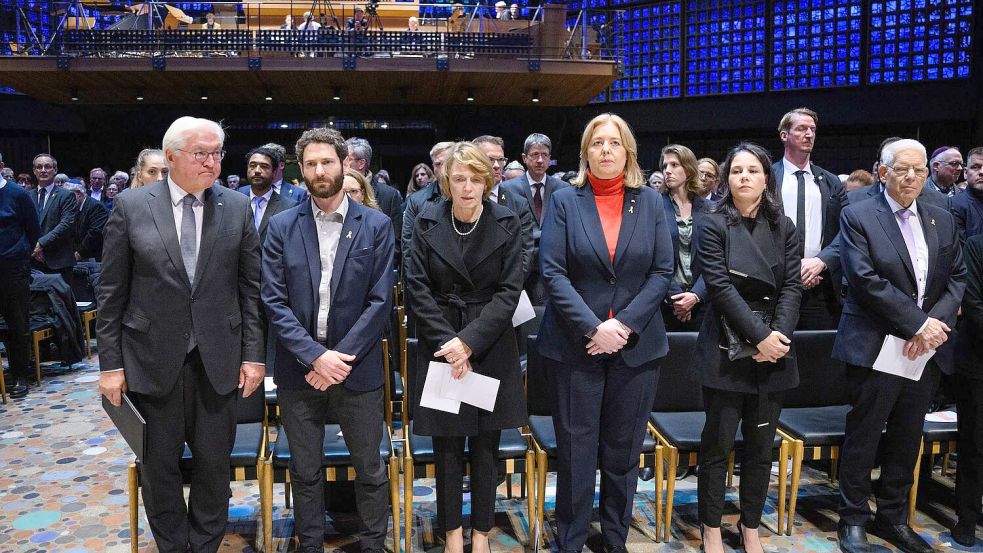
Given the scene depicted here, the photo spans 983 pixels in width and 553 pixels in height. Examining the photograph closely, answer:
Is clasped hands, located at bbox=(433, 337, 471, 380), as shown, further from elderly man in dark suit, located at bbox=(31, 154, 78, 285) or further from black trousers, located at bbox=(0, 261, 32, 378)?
elderly man in dark suit, located at bbox=(31, 154, 78, 285)

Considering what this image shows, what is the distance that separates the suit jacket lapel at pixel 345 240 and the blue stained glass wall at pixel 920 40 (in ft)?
34.2

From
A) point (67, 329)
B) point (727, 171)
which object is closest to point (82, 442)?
point (67, 329)

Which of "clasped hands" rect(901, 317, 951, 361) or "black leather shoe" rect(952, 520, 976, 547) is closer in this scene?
"clasped hands" rect(901, 317, 951, 361)

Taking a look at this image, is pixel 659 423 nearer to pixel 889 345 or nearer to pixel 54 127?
pixel 889 345

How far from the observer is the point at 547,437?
2955 mm

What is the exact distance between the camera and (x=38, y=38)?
438 inches

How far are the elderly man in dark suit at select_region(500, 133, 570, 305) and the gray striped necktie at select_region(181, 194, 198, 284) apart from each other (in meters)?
1.98

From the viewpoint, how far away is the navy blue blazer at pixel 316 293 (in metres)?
2.57

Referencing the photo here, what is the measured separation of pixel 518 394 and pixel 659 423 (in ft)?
2.37

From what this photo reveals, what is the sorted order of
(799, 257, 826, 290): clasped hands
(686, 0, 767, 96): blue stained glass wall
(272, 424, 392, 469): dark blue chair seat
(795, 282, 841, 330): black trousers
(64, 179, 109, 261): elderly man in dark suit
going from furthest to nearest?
(686, 0, 767, 96): blue stained glass wall < (64, 179, 109, 261): elderly man in dark suit < (795, 282, 841, 330): black trousers < (799, 257, 826, 290): clasped hands < (272, 424, 392, 469): dark blue chair seat

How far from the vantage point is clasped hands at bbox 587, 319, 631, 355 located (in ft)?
8.37

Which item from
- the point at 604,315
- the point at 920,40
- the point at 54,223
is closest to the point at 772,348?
the point at 604,315

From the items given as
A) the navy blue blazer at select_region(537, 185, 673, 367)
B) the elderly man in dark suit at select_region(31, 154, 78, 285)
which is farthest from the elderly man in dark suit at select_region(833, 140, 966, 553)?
the elderly man in dark suit at select_region(31, 154, 78, 285)

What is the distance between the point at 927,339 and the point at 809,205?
942mm
